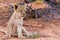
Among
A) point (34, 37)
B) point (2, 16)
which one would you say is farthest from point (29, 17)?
point (34, 37)

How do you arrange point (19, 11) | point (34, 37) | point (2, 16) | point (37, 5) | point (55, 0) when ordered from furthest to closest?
point (55, 0)
point (37, 5)
point (2, 16)
point (34, 37)
point (19, 11)

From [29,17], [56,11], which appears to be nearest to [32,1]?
[56,11]

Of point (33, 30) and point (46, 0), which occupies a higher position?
point (46, 0)

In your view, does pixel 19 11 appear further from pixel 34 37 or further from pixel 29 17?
pixel 29 17

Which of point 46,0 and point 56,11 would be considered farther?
point 46,0

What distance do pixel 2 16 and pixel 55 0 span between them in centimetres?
453

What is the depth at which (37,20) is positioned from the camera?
34.2ft

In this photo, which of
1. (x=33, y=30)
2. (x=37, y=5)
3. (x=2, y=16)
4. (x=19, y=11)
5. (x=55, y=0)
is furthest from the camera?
(x=55, y=0)

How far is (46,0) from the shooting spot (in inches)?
576

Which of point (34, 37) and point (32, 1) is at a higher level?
point (32, 1)

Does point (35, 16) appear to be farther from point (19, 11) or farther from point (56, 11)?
point (19, 11)

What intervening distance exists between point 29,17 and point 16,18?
3.73 metres

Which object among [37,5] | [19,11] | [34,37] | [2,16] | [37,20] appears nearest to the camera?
[19,11]

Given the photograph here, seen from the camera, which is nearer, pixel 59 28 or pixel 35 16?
pixel 59 28
